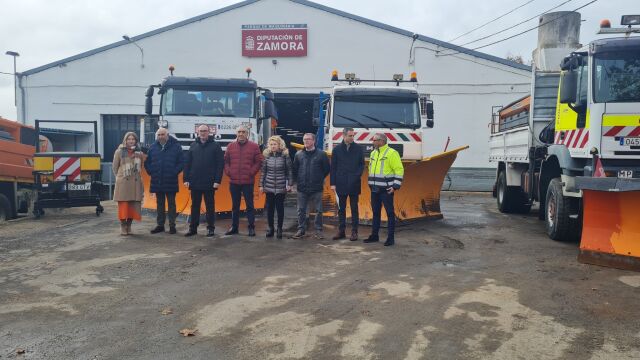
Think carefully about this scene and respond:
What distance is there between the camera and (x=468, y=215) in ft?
44.3

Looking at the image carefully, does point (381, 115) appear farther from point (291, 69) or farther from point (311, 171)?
point (291, 69)

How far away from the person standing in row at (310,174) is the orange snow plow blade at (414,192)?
140 cm

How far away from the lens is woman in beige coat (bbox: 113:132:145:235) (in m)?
A: 9.43

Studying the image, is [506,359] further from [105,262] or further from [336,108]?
[336,108]

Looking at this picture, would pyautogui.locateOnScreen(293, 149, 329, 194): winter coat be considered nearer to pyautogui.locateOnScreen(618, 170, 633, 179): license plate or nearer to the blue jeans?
the blue jeans

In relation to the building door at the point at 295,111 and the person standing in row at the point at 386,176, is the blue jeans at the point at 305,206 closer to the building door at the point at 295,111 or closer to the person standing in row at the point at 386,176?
the person standing in row at the point at 386,176

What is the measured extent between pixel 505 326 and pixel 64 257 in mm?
6136

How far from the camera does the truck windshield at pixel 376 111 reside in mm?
11164

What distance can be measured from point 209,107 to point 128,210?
11.2 feet

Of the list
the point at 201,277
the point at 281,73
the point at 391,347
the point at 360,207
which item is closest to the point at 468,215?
the point at 360,207

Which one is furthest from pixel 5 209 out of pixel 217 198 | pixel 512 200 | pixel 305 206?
pixel 512 200

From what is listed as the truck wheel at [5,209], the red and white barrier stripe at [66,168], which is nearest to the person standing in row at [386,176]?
the red and white barrier stripe at [66,168]

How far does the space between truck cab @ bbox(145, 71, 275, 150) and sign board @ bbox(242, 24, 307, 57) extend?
443 inches

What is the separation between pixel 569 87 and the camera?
8.25 m
